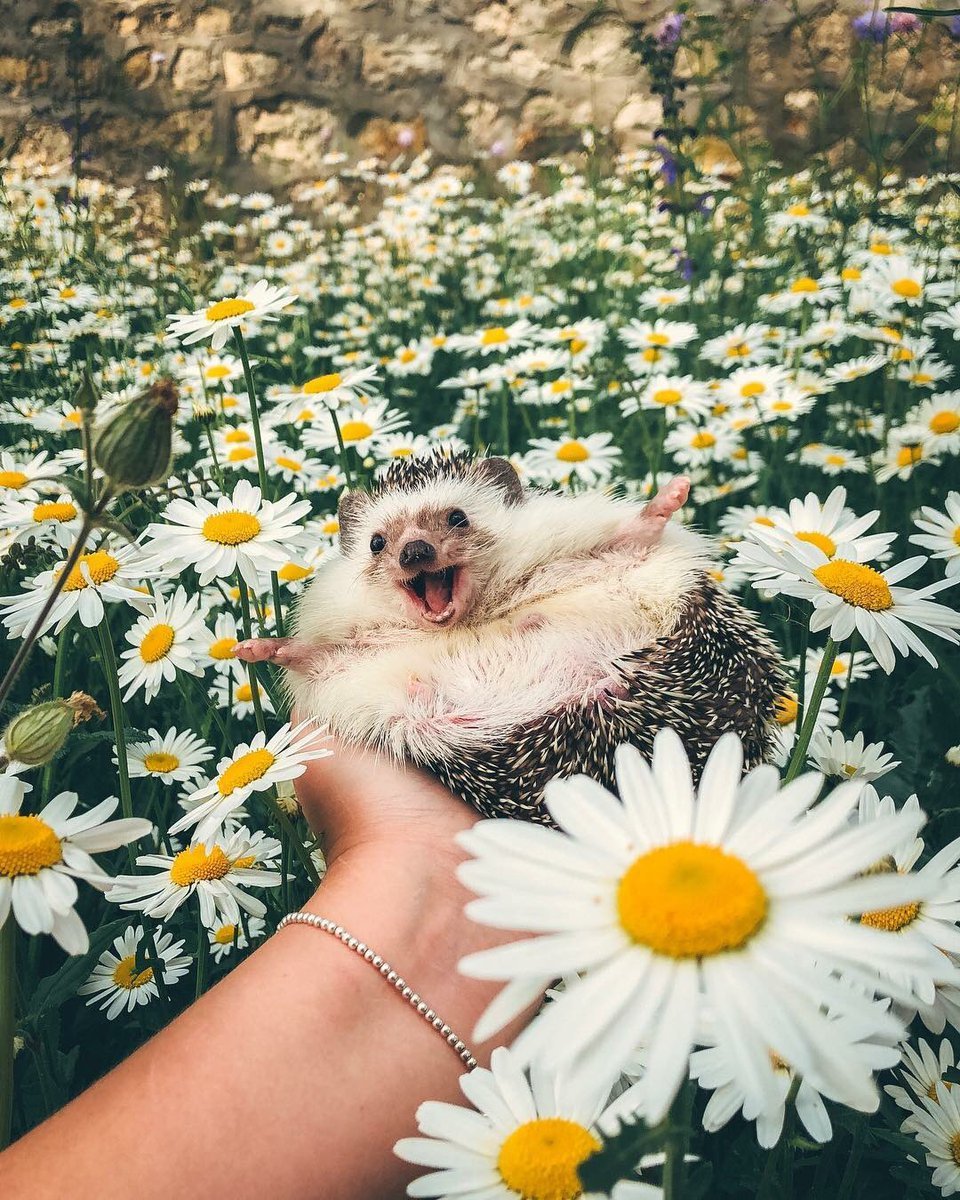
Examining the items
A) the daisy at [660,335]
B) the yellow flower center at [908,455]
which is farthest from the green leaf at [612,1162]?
the daisy at [660,335]

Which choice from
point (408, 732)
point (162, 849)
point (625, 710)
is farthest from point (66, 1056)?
point (625, 710)

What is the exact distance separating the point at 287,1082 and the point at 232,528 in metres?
1.04

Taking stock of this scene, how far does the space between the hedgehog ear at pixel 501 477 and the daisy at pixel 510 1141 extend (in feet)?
5.76

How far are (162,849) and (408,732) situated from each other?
22.3 inches

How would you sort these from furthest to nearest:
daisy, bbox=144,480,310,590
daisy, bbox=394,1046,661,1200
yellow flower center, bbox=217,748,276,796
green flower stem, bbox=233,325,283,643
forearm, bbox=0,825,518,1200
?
green flower stem, bbox=233,325,283,643, daisy, bbox=144,480,310,590, yellow flower center, bbox=217,748,276,796, forearm, bbox=0,825,518,1200, daisy, bbox=394,1046,661,1200

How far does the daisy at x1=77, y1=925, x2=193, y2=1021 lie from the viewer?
1.59 metres

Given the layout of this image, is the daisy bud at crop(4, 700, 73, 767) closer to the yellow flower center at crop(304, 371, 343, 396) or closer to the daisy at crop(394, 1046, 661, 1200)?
the daisy at crop(394, 1046, 661, 1200)

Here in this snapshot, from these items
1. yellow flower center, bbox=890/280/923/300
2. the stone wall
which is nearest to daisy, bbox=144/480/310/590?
yellow flower center, bbox=890/280/923/300

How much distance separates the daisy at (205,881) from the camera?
4.70ft

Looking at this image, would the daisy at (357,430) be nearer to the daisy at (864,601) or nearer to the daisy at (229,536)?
the daisy at (229,536)

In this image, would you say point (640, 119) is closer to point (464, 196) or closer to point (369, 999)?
point (464, 196)

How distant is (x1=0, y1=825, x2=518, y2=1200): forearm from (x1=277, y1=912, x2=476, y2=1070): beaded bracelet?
1 centimetres

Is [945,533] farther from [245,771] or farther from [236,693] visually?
[236,693]

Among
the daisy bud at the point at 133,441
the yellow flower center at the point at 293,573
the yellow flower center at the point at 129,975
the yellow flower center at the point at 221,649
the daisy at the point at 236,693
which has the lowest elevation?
the yellow flower center at the point at 129,975
